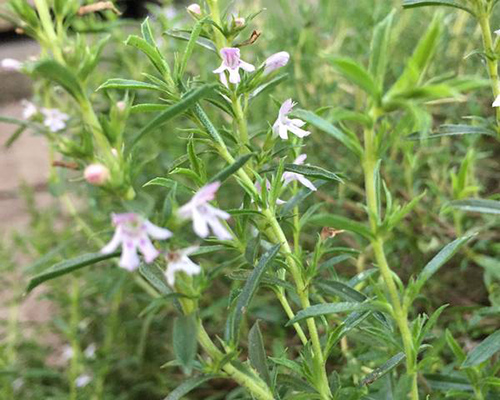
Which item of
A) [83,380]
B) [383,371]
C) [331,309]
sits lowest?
[83,380]

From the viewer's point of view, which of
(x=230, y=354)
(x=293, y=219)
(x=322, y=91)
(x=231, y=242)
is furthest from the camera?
(x=322, y=91)

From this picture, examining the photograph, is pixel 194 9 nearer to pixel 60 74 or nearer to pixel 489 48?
pixel 60 74

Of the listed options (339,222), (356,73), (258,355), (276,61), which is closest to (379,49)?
(356,73)

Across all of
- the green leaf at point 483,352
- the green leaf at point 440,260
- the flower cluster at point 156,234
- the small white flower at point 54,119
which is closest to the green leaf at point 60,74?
the flower cluster at point 156,234

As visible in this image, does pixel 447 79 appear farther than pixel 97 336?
No

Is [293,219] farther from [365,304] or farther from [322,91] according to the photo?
[322,91]

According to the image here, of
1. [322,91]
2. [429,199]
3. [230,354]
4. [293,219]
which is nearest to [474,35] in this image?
[322,91]

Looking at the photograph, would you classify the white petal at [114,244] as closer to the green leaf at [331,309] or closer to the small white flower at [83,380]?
the green leaf at [331,309]
